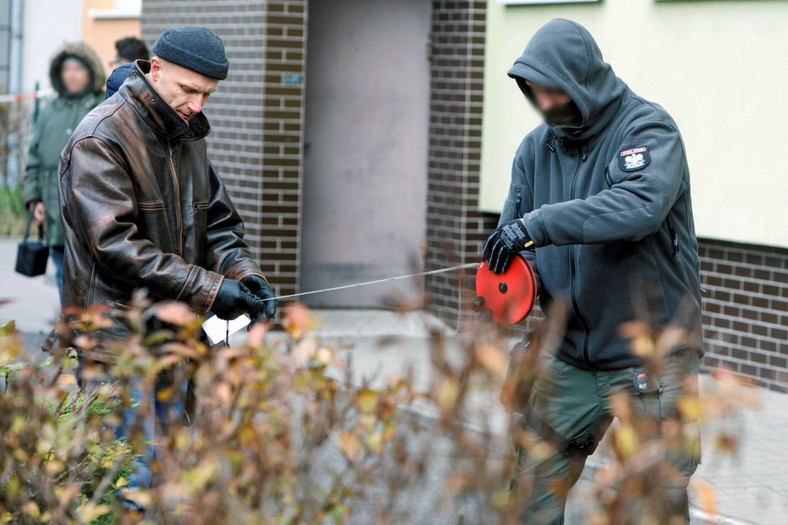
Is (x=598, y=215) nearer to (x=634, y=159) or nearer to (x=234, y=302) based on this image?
(x=634, y=159)

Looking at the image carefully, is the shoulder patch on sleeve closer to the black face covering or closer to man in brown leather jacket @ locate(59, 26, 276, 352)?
the black face covering

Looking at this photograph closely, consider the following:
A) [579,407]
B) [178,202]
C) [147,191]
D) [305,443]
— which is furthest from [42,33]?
[305,443]

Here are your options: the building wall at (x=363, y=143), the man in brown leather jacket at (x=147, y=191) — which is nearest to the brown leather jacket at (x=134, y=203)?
the man in brown leather jacket at (x=147, y=191)

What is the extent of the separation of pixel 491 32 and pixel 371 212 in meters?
1.86

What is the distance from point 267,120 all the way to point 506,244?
21.2ft

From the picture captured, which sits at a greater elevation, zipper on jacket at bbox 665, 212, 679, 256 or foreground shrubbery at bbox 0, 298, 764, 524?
zipper on jacket at bbox 665, 212, 679, 256

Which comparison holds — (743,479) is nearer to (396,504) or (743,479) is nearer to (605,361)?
(605,361)

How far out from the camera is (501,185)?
10531 mm

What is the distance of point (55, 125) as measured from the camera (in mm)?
9352

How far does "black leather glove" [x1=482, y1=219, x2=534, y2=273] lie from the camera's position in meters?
4.25

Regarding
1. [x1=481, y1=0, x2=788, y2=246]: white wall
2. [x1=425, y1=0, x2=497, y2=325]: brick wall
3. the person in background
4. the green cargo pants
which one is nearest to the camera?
the green cargo pants

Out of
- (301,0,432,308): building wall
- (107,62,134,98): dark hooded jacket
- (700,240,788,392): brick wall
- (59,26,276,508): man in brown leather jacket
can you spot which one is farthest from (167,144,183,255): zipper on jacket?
(301,0,432,308): building wall

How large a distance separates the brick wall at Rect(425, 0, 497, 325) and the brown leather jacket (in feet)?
19.9

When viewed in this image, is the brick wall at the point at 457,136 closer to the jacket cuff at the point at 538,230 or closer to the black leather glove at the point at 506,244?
the black leather glove at the point at 506,244
